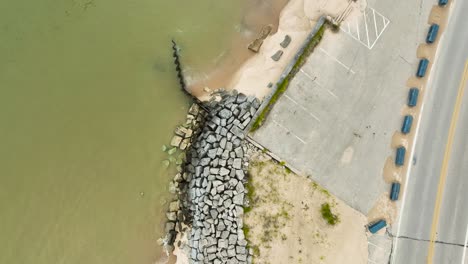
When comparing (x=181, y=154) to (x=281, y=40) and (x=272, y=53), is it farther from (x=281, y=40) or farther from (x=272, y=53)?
(x=281, y=40)

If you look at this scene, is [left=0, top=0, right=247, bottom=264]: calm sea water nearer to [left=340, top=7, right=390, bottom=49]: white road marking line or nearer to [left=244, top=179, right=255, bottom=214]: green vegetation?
[left=244, top=179, right=255, bottom=214]: green vegetation

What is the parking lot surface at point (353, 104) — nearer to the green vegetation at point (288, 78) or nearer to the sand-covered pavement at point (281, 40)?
the green vegetation at point (288, 78)

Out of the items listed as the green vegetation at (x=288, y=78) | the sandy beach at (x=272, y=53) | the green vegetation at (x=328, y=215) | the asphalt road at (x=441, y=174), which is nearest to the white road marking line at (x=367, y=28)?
the sandy beach at (x=272, y=53)

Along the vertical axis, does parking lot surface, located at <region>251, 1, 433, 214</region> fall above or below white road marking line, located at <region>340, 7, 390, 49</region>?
below

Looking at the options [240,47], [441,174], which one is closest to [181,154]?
[240,47]

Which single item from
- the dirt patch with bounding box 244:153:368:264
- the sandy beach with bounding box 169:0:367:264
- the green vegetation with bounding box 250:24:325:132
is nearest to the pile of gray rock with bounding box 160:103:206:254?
the sandy beach with bounding box 169:0:367:264

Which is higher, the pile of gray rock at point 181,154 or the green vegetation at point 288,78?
the green vegetation at point 288,78

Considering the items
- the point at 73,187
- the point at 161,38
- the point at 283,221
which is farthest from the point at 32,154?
the point at 283,221

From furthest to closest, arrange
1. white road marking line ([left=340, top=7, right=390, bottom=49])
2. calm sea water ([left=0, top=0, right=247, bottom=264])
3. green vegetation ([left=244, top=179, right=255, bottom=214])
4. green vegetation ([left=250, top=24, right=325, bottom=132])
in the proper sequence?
1. calm sea water ([left=0, top=0, right=247, bottom=264])
2. white road marking line ([left=340, top=7, right=390, bottom=49])
3. green vegetation ([left=250, top=24, right=325, bottom=132])
4. green vegetation ([left=244, top=179, right=255, bottom=214])
